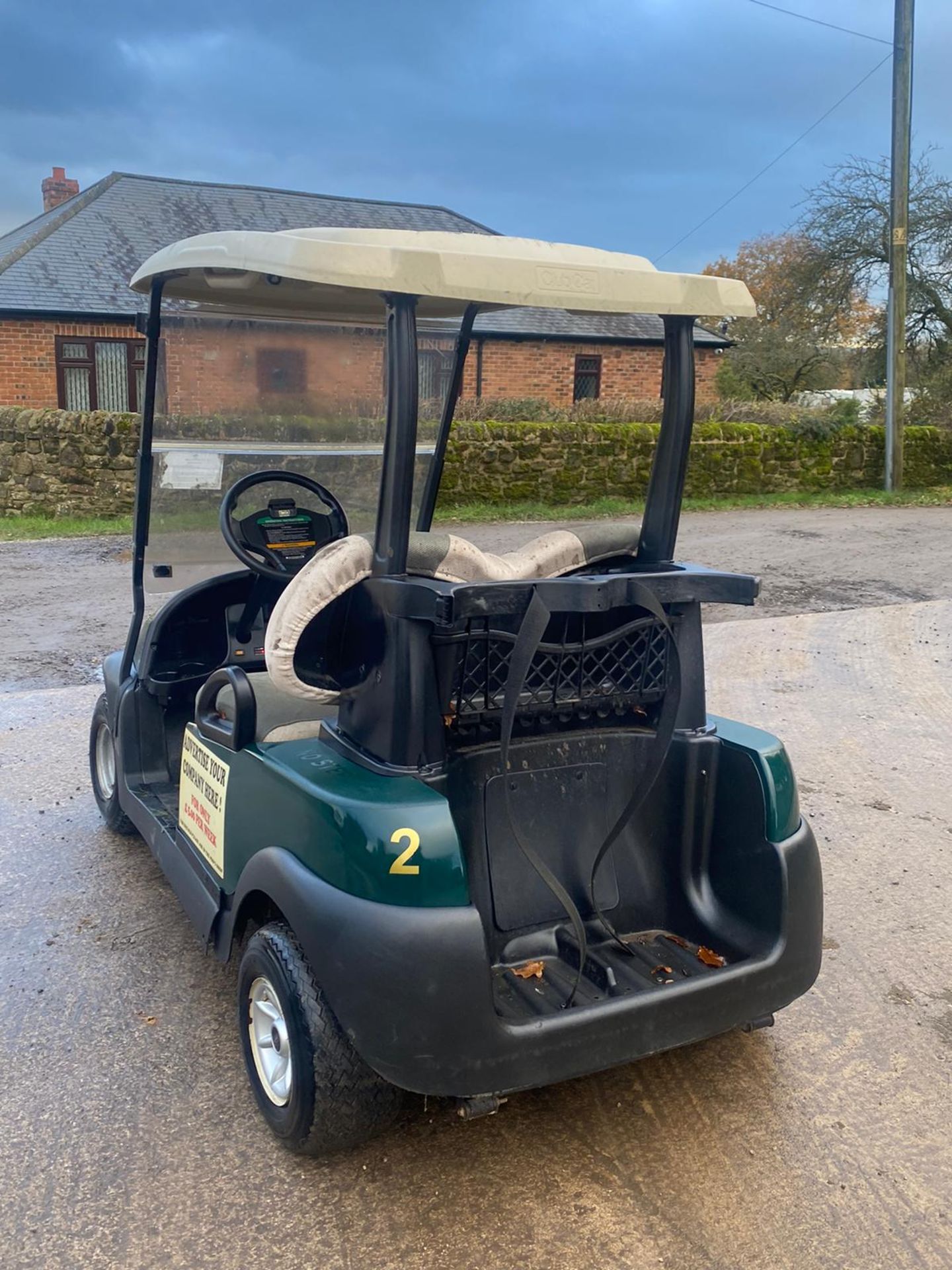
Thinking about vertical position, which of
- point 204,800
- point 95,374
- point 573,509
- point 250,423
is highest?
point 95,374

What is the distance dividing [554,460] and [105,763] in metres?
11.4

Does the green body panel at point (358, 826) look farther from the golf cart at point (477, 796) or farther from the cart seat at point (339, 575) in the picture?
the cart seat at point (339, 575)

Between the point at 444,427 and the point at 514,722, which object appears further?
the point at 444,427

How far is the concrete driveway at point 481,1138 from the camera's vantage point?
2158 millimetres

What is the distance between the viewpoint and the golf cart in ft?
7.07

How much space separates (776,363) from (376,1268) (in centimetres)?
2499

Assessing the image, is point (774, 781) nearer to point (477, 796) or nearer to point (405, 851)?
point (477, 796)

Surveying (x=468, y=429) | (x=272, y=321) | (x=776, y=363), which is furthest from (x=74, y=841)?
(x=776, y=363)

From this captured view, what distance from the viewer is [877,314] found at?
24.5m

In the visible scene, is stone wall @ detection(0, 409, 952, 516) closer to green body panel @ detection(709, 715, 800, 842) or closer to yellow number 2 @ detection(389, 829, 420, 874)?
green body panel @ detection(709, 715, 800, 842)

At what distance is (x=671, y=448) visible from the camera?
2.65 meters

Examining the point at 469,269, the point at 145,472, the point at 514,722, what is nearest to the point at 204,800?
the point at 514,722

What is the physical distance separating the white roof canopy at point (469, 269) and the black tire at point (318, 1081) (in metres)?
1.45

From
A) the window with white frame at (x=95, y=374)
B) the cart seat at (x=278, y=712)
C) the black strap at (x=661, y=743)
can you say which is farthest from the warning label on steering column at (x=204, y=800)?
the window with white frame at (x=95, y=374)
